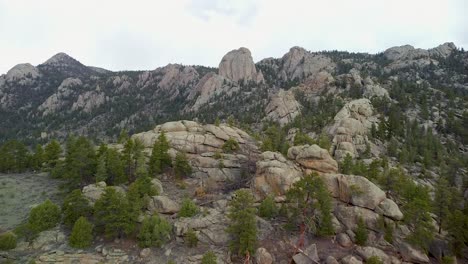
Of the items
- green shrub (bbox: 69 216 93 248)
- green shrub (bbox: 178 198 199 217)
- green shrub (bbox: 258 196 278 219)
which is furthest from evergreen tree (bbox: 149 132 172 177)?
green shrub (bbox: 258 196 278 219)

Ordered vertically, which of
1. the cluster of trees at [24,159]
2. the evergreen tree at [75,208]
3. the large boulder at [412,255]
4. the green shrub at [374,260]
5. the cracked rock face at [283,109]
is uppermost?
the cracked rock face at [283,109]

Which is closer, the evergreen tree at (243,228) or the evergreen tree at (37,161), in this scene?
the evergreen tree at (243,228)

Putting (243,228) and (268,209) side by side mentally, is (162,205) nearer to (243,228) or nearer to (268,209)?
(243,228)

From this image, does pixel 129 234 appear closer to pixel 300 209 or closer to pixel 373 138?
pixel 300 209

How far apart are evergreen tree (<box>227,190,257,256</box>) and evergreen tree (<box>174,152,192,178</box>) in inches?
696

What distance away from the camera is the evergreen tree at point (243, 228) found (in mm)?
36781

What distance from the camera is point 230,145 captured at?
62.4 meters

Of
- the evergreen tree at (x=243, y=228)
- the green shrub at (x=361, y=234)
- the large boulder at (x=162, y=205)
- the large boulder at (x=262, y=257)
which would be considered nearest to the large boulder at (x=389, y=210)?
the green shrub at (x=361, y=234)

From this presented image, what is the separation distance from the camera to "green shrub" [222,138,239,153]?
6200 centimetres

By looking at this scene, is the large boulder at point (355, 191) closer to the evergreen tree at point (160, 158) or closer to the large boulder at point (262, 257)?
the large boulder at point (262, 257)

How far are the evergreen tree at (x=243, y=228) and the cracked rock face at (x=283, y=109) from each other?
294 feet

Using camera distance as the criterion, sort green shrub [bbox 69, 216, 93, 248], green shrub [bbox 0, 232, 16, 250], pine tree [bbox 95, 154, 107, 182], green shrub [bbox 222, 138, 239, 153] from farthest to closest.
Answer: green shrub [bbox 222, 138, 239, 153]
pine tree [bbox 95, 154, 107, 182]
green shrub [bbox 69, 216, 93, 248]
green shrub [bbox 0, 232, 16, 250]

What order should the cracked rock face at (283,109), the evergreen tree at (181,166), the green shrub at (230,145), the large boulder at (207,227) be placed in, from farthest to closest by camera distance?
the cracked rock face at (283,109) < the green shrub at (230,145) < the evergreen tree at (181,166) < the large boulder at (207,227)

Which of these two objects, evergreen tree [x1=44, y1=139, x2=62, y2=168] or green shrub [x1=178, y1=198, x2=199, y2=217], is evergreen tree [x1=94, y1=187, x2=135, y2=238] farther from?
evergreen tree [x1=44, y1=139, x2=62, y2=168]
